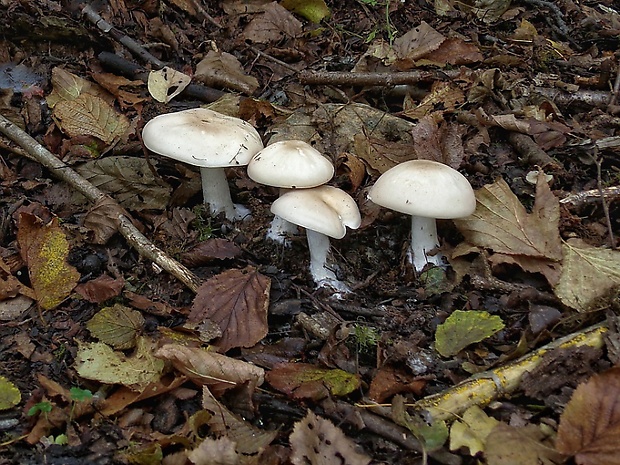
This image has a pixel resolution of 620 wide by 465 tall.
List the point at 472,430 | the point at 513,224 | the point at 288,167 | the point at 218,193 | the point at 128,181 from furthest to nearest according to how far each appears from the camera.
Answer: the point at 128,181
the point at 218,193
the point at 513,224
the point at 288,167
the point at 472,430

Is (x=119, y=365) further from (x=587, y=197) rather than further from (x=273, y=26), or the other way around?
(x=273, y=26)

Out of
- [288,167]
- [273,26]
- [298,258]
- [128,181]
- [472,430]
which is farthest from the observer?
[273,26]

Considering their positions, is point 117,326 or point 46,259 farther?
point 46,259

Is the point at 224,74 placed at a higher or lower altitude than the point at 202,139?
lower

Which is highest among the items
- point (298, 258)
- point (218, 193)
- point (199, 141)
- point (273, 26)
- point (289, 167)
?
point (199, 141)

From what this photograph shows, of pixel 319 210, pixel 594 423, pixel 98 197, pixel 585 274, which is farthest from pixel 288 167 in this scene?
pixel 594 423

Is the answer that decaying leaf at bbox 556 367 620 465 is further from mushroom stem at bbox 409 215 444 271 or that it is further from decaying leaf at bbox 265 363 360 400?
mushroom stem at bbox 409 215 444 271
